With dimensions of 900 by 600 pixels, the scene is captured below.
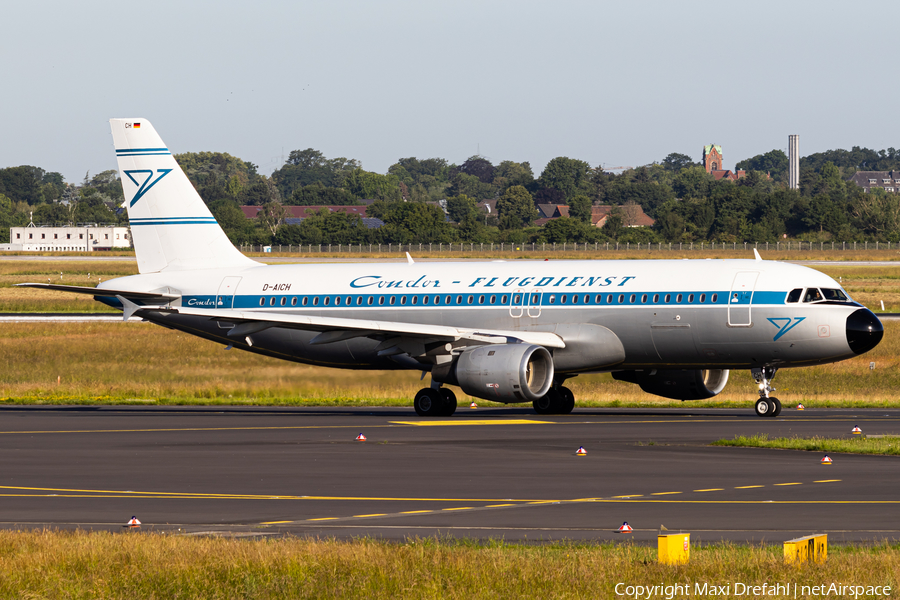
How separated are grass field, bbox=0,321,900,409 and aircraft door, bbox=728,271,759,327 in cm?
752

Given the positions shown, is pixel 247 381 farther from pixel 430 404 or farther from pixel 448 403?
pixel 448 403

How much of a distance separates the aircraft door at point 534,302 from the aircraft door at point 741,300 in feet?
18.7

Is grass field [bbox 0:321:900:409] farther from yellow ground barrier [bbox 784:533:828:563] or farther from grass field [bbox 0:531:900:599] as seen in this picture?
yellow ground barrier [bbox 784:533:828:563]

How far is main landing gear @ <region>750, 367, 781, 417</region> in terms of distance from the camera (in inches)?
1492

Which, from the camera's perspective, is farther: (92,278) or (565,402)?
(92,278)

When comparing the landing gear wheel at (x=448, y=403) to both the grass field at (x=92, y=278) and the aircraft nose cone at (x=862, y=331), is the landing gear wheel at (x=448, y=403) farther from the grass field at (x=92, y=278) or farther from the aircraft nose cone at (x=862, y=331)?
the grass field at (x=92, y=278)

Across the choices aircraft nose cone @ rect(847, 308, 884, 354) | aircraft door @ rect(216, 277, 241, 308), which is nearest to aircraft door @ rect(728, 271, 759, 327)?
aircraft nose cone @ rect(847, 308, 884, 354)

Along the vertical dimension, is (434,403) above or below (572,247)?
below

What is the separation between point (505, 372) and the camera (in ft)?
119

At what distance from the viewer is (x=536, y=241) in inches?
7367

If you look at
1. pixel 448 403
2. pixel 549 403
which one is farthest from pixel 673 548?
pixel 549 403

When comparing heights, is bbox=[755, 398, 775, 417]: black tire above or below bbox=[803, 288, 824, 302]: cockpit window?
below

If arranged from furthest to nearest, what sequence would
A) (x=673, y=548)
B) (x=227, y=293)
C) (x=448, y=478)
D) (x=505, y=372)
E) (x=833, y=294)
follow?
(x=227, y=293)
(x=833, y=294)
(x=505, y=372)
(x=448, y=478)
(x=673, y=548)

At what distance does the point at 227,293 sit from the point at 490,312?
9565 millimetres
